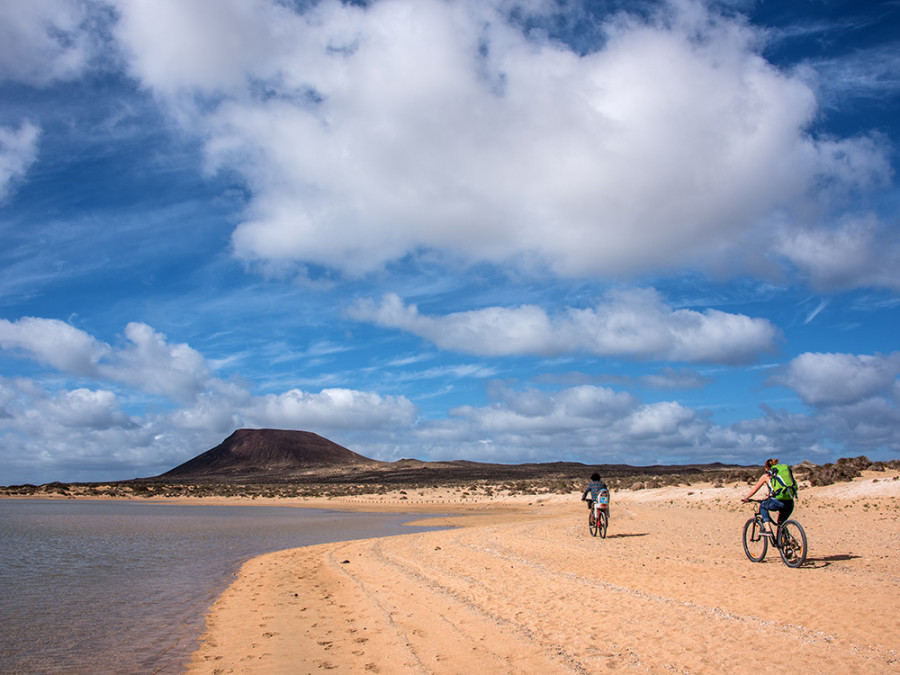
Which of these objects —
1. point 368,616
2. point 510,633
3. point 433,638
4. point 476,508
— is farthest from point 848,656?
point 476,508

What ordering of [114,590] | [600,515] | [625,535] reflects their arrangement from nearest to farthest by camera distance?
[114,590] < [600,515] < [625,535]

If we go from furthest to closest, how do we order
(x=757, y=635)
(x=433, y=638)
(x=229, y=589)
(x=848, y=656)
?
(x=229, y=589)
(x=433, y=638)
(x=757, y=635)
(x=848, y=656)

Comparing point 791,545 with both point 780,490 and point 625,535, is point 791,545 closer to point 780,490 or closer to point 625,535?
point 780,490

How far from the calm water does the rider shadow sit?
12684 millimetres

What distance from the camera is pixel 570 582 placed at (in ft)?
39.5

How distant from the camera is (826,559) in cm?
1381

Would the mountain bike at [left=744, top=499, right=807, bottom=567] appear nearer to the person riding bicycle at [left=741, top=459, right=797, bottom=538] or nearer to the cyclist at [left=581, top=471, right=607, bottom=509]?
the person riding bicycle at [left=741, top=459, right=797, bottom=538]

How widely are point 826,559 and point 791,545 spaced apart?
167 cm

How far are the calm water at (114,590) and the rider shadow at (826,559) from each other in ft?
41.6

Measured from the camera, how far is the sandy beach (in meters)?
7.36

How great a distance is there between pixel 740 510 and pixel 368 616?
83.5 feet

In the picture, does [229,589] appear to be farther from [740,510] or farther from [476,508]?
[476,508]

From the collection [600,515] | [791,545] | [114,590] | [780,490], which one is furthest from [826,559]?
[114,590]

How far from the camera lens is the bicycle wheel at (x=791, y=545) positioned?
12672mm
